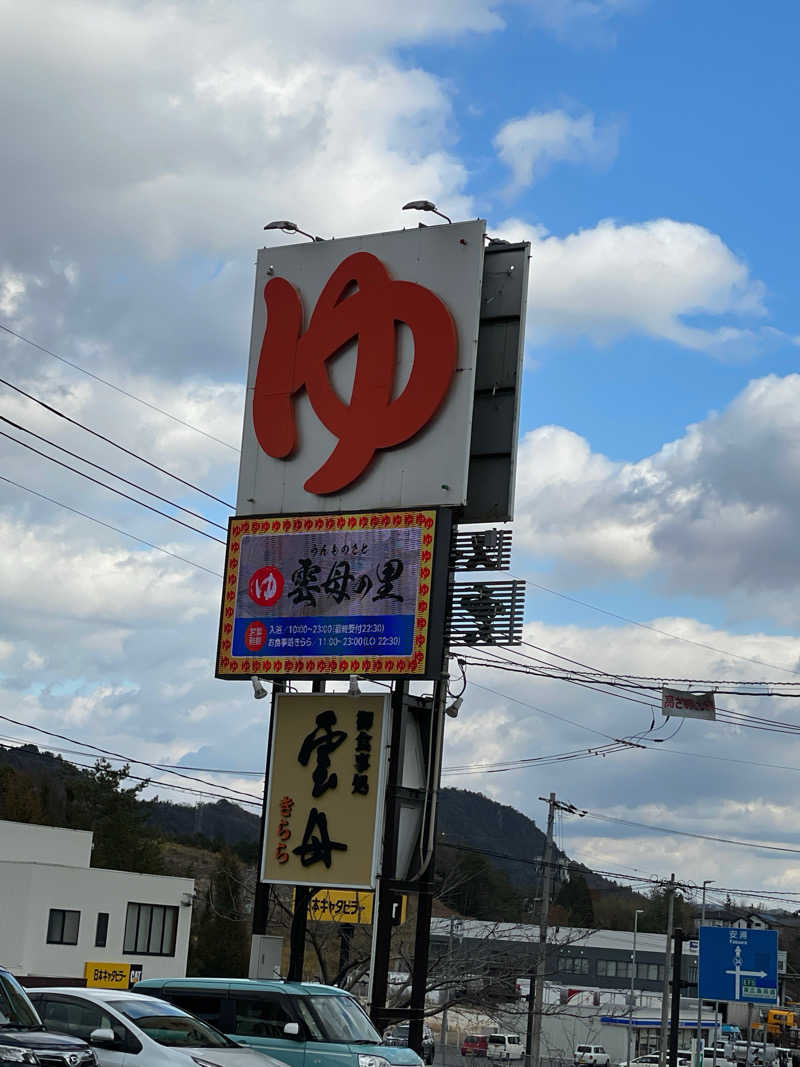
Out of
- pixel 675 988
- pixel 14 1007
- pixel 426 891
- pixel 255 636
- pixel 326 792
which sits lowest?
pixel 675 988

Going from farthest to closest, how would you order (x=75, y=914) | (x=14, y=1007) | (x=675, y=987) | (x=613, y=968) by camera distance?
(x=613, y=968) < (x=75, y=914) < (x=675, y=987) < (x=14, y=1007)

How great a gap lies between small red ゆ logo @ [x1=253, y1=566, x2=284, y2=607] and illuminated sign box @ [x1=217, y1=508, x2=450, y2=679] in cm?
2

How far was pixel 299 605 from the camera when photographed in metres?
24.7

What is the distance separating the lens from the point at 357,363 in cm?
2558

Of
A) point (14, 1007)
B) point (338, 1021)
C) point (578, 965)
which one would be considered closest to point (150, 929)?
point (338, 1021)

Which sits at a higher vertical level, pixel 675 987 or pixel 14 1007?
pixel 14 1007

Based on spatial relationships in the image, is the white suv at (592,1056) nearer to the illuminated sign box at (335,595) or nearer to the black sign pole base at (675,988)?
the black sign pole base at (675,988)

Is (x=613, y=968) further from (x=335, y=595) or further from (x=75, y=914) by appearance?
(x=335, y=595)

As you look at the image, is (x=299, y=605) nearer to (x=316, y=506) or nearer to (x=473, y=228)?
(x=316, y=506)

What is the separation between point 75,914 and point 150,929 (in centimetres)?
441

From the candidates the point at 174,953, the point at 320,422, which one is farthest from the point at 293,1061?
the point at 174,953

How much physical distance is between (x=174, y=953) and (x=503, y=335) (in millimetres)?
36205

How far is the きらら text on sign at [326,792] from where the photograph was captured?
23.3 metres

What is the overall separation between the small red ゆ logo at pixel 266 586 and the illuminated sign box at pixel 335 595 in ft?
0.06
